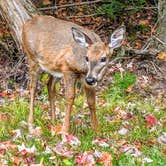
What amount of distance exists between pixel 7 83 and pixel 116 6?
354 centimetres

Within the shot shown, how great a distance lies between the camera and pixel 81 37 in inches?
262

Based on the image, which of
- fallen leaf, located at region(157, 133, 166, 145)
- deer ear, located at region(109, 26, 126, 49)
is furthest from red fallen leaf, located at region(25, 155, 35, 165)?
deer ear, located at region(109, 26, 126, 49)

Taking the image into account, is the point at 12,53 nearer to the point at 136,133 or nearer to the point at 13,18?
the point at 13,18

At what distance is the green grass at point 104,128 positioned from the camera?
5621 millimetres

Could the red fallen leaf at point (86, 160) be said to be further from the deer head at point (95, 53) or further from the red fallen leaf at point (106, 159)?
the deer head at point (95, 53)

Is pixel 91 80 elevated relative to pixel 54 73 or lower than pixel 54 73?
elevated

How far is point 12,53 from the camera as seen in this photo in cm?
1141

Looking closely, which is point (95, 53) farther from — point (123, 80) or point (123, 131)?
point (123, 80)

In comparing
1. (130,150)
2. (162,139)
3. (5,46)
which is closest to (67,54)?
(162,139)

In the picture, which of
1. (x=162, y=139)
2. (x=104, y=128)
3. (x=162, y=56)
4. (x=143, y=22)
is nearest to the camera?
(x=162, y=139)

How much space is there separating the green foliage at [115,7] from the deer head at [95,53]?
6151 mm

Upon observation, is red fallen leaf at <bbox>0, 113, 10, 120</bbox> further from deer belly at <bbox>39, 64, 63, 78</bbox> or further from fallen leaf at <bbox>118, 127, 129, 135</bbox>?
fallen leaf at <bbox>118, 127, 129, 135</bbox>

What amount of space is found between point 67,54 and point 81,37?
1.23 ft

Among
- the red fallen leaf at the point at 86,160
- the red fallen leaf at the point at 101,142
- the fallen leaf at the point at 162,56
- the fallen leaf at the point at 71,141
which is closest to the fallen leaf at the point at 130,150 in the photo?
the red fallen leaf at the point at 101,142
